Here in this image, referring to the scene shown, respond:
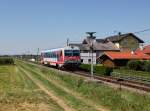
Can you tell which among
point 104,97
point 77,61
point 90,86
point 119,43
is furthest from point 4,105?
point 119,43

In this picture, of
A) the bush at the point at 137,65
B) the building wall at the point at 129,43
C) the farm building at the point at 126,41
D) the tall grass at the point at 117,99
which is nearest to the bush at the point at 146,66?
the bush at the point at 137,65

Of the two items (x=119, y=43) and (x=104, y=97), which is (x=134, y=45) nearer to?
(x=119, y=43)

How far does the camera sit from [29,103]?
2198 cm

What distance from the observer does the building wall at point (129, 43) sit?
105 metres

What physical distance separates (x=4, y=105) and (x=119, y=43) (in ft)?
280

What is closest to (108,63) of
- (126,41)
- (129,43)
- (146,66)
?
(146,66)

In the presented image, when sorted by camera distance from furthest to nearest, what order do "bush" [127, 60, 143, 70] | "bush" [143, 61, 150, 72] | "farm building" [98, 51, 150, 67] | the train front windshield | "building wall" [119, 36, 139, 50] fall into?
"building wall" [119, 36, 139, 50] < "farm building" [98, 51, 150, 67] < "bush" [127, 60, 143, 70] < "bush" [143, 61, 150, 72] < the train front windshield

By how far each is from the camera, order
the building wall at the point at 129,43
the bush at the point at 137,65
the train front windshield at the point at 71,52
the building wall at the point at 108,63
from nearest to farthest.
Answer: the train front windshield at the point at 71,52 → the bush at the point at 137,65 → the building wall at the point at 108,63 → the building wall at the point at 129,43

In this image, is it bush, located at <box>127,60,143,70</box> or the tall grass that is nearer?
the tall grass

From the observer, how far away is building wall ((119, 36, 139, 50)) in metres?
105

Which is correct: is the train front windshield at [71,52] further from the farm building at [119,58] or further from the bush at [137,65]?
the farm building at [119,58]

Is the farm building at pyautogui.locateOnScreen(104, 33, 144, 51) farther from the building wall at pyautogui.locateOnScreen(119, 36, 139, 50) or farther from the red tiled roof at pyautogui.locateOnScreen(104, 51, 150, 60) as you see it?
the red tiled roof at pyautogui.locateOnScreen(104, 51, 150, 60)

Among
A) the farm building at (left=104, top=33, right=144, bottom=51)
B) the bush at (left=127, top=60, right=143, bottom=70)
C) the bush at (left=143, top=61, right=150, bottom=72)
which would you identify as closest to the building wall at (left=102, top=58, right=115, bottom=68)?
the bush at (left=127, top=60, right=143, bottom=70)

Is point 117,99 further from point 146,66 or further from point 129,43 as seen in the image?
point 129,43
